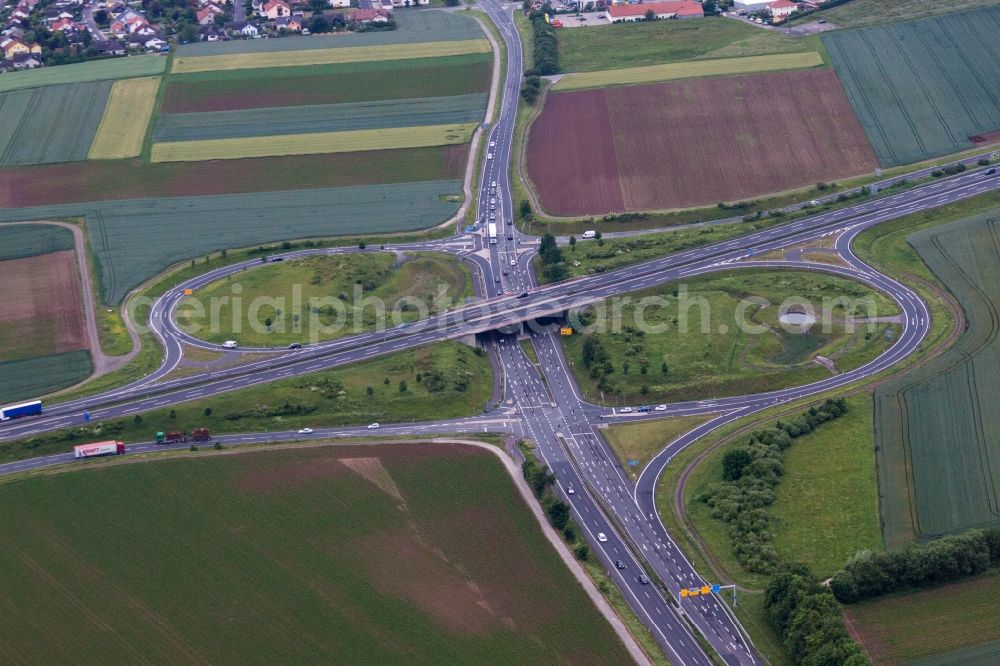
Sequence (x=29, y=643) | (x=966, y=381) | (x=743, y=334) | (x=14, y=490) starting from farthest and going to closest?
(x=743, y=334)
(x=966, y=381)
(x=14, y=490)
(x=29, y=643)

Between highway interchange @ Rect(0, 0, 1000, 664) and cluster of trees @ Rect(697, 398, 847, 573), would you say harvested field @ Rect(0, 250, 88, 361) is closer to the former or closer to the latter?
highway interchange @ Rect(0, 0, 1000, 664)

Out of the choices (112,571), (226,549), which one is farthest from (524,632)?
(112,571)

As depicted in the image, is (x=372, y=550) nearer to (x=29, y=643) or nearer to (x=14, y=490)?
(x=29, y=643)

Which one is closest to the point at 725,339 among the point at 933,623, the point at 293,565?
the point at 933,623

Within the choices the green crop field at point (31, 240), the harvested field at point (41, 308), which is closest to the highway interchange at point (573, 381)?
the harvested field at point (41, 308)

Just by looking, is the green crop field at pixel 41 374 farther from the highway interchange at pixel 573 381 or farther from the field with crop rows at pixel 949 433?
the field with crop rows at pixel 949 433

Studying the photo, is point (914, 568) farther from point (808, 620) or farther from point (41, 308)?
point (41, 308)

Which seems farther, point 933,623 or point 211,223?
point 211,223

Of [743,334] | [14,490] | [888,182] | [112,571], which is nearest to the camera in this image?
[112,571]
